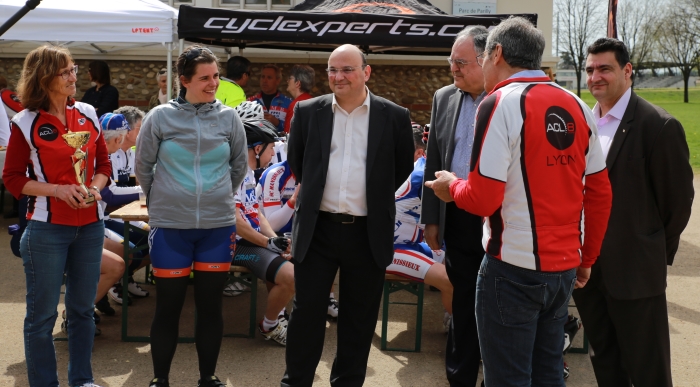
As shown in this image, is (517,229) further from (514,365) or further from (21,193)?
(21,193)

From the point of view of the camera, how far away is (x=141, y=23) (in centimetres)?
754

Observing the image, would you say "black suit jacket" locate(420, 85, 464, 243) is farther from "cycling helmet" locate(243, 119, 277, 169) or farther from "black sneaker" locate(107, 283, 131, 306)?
"black sneaker" locate(107, 283, 131, 306)

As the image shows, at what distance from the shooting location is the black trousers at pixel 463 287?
3771 millimetres

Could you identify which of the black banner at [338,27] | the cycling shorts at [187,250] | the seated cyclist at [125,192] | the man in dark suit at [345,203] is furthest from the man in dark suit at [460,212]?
the black banner at [338,27]

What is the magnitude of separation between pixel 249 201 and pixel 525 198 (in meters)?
2.54

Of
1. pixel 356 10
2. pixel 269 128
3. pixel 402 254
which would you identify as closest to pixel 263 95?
pixel 356 10

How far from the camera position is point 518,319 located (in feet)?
8.85

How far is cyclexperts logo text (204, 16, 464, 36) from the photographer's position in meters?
7.74

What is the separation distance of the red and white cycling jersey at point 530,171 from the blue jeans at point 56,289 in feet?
6.51

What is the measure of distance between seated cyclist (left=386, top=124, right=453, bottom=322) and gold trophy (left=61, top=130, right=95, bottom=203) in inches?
80.5

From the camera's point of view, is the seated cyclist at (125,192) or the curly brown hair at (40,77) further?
the seated cyclist at (125,192)

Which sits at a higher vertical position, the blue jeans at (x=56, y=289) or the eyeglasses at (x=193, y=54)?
the eyeglasses at (x=193, y=54)

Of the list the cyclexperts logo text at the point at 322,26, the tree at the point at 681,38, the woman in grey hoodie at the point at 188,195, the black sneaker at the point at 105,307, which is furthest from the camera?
the tree at the point at 681,38

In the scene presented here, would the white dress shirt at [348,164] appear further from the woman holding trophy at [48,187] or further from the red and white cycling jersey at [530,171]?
the woman holding trophy at [48,187]
